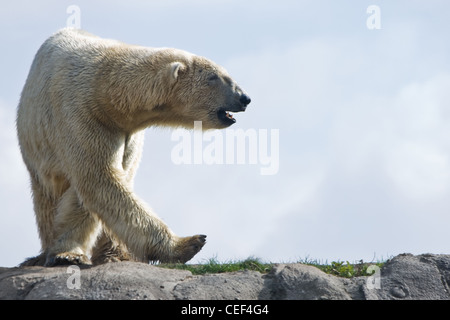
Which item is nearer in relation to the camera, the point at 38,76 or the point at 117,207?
the point at 117,207

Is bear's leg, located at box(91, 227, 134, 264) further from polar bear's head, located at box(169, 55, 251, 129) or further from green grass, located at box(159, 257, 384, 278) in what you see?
polar bear's head, located at box(169, 55, 251, 129)

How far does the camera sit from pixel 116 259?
28.3 feet

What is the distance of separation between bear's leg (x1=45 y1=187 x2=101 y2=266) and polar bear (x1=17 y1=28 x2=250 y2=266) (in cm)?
1

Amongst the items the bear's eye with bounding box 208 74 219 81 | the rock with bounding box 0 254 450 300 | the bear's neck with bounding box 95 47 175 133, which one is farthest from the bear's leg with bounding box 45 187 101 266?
the bear's eye with bounding box 208 74 219 81

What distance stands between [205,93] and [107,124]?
1226mm

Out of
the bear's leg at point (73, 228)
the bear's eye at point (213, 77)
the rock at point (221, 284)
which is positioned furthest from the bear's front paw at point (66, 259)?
the bear's eye at point (213, 77)

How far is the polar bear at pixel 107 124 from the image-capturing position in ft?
25.0

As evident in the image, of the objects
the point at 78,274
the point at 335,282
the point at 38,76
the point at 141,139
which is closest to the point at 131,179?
the point at 141,139

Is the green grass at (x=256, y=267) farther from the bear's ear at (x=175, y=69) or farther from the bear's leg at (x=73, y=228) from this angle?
the bear's ear at (x=175, y=69)

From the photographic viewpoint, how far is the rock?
6.12 metres

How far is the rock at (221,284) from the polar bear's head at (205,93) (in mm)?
2236

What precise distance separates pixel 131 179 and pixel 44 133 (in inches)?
49.3
